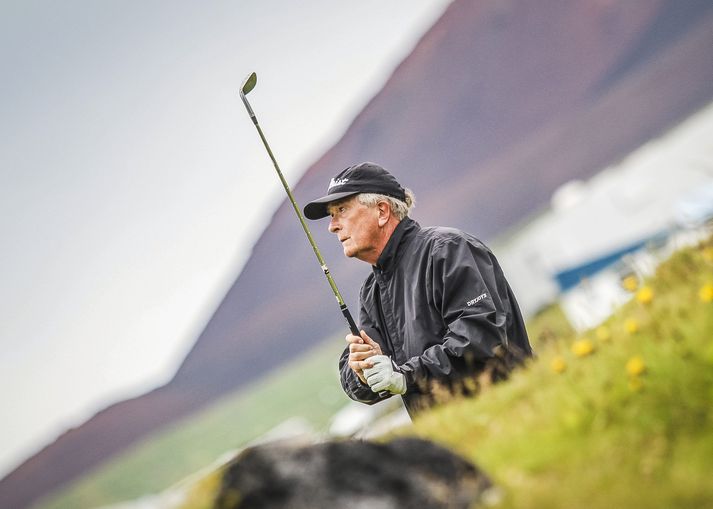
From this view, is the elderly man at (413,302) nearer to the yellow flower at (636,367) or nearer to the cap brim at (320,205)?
the cap brim at (320,205)

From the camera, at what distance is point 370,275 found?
169 inches

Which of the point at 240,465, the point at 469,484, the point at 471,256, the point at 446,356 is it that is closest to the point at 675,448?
the point at 469,484

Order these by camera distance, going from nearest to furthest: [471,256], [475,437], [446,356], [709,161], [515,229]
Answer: [475,437]
[446,356]
[471,256]
[709,161]
[515,229]

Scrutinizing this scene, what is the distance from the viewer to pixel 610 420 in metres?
1.59

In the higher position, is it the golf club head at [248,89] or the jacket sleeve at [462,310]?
the golf club head at [248,89]

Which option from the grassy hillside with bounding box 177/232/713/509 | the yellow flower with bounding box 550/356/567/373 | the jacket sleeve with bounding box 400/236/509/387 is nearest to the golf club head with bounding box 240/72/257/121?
the jacket sleeve with bounding box 400/236/509/387

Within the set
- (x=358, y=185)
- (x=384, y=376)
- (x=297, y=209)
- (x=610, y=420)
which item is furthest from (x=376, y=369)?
(x=610, y=420)

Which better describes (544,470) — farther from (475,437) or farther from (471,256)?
(471,256)

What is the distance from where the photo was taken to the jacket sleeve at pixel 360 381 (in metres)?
3.81

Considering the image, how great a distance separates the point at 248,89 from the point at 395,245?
72.6 inches

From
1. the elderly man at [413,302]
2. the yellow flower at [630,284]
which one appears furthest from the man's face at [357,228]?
the yellow flower at [630,284]

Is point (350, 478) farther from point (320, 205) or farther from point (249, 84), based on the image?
point (249, 84)

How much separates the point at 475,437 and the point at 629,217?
18632 mm

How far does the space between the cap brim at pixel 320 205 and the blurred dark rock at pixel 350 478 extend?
2.60 m
